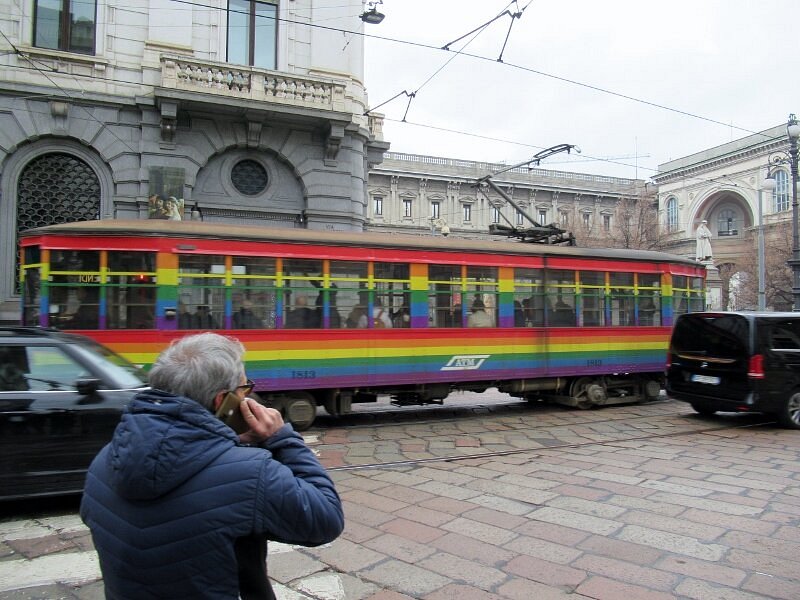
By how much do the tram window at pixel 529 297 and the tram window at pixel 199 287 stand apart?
5019 millimetres

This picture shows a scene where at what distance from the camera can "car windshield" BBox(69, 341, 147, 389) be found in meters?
5.28

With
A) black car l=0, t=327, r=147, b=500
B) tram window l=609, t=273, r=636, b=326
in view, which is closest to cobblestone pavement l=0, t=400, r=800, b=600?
black car l=0, t=327, r=147, b=500

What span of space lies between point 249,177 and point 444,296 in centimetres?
856

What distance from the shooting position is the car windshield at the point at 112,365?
5281mm

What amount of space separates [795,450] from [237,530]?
8.28 meters

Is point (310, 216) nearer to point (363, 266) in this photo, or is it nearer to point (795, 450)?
point (363, 266)

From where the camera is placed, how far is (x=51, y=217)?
14094 millimetres

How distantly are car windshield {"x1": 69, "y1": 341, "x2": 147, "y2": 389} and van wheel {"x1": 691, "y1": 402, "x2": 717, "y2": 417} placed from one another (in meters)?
8.59

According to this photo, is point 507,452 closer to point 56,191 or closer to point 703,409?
point 703,409

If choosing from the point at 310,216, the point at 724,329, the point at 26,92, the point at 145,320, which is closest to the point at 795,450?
the point at 724,329

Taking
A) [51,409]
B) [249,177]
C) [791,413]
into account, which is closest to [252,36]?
[249,177]

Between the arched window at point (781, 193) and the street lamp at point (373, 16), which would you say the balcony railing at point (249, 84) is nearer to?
the street lamp at point (373, 16)

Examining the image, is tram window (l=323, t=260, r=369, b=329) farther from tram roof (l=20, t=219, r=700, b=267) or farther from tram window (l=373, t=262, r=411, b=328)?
tram roof (l=20, t=219, r=700, b=267)

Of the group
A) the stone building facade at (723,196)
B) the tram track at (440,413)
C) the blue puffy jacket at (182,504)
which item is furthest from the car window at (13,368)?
the stone building facade at (723,196)
